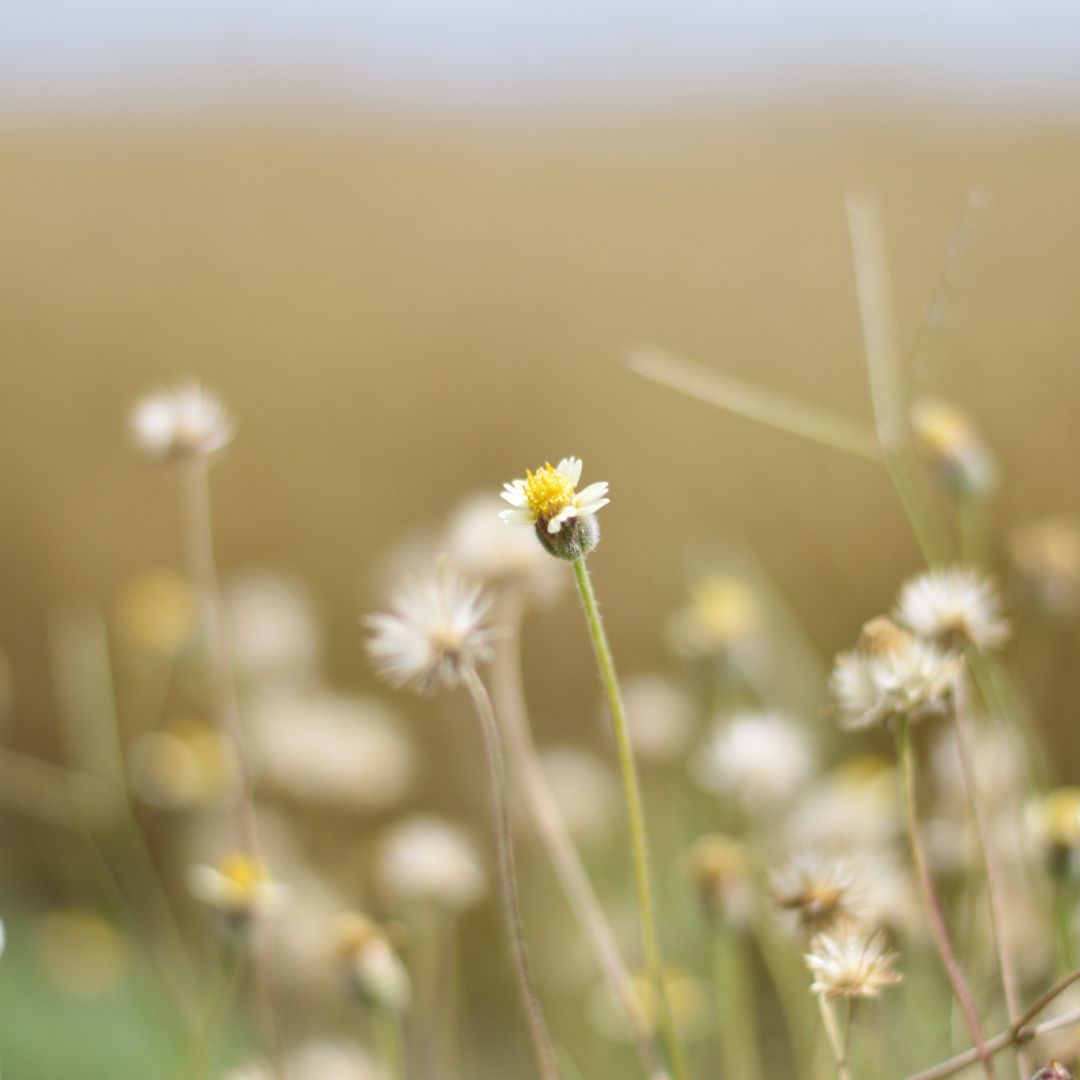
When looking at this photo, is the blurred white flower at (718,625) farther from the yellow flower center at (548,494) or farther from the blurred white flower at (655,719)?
the yellow flower center at (548,494)

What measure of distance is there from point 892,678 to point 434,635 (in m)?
0.11

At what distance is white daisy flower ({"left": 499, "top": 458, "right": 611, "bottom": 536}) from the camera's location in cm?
26

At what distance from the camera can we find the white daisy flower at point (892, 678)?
0.91 feet

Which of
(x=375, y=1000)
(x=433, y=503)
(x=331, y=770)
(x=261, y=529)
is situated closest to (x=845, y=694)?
(x=375, y=1000)

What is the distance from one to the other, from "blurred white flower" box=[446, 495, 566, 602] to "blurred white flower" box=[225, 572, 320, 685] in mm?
451

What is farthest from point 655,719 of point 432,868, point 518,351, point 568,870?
point 518,351

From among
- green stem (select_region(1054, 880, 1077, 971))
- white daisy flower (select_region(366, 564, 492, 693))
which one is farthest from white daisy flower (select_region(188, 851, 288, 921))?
green stem (select_region(1054, 880, 1077, 971))

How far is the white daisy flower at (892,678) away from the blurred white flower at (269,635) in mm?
620

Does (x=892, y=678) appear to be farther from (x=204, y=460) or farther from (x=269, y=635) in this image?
(x=269, y=635)

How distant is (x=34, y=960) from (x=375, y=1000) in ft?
1.77

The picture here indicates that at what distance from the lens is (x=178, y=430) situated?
→ 0.39 metres

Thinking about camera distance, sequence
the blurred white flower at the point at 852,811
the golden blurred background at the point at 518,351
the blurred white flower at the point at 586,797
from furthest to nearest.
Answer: the golden blurred background at the point at 518,351 < the blurred white flower at the point at 586,797 < the blurred white flower at the point at 852,811

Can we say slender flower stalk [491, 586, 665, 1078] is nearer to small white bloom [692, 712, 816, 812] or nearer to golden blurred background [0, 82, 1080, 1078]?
small white bloom [692, 712, 816, 812]

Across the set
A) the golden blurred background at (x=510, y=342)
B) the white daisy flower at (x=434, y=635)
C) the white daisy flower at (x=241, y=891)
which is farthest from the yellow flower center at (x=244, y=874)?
the golden blurred background at (x=510, y=342)
